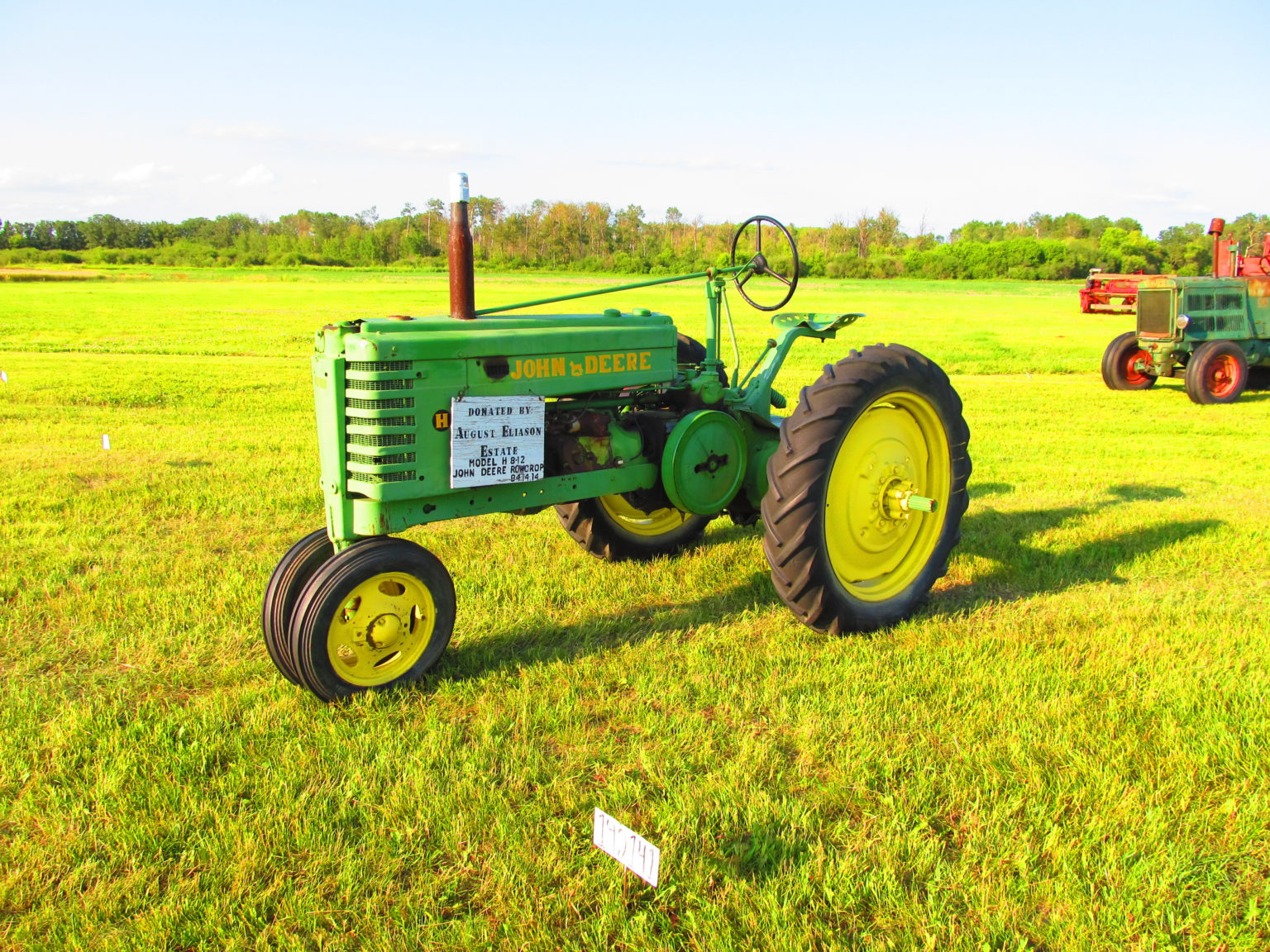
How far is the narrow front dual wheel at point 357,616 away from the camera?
3.51 meters

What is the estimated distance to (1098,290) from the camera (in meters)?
31.9

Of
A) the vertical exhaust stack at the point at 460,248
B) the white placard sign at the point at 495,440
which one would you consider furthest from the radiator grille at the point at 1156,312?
the vertical exhaust stack at the point at 460,248

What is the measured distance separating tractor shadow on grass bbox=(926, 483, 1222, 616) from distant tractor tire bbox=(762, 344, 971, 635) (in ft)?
1.14

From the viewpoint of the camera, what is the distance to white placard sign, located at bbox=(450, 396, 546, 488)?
12.3ft

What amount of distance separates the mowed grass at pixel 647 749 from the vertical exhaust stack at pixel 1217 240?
412 inches

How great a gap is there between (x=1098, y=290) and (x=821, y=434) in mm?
32151

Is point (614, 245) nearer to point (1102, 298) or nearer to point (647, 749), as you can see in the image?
point (1102, 298)

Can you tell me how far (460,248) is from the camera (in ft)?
12.5

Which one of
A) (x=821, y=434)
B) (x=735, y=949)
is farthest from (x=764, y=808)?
(x=821, y=434)

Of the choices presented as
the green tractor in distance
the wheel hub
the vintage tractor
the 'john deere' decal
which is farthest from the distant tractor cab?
the vintage tractor

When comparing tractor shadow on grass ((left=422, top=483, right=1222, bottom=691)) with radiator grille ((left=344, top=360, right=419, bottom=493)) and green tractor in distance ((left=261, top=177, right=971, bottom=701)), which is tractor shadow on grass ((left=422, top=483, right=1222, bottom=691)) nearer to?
green tractor in distance ((left=261, top=177, right=971, bottom=701))

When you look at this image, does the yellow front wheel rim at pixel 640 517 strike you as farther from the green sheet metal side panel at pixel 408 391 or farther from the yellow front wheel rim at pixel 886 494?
the green sheet metal side panel at pixel 408 391

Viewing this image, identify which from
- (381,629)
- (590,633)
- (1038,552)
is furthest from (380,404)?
(1038,552)

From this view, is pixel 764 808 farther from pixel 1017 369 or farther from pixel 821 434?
pixel 1017 369
